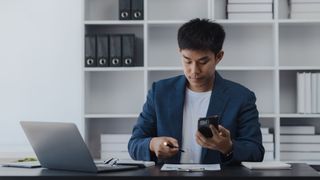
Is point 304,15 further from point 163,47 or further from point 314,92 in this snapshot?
point 163,47

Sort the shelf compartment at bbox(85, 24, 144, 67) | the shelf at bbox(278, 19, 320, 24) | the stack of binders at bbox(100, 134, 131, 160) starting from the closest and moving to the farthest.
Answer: the shelf at bbox(278, 19, 320, 24) < the stack of binders at bbox(100, 134, 131, 160) < the shelf compartment at bbox(85, 24, 144, 67)

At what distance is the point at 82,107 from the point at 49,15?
79 cm

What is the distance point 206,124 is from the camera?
6.33ft

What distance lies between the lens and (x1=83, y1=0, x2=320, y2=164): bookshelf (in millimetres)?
3996

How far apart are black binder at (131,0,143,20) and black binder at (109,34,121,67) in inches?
7.2

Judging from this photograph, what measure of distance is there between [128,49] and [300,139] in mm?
1323

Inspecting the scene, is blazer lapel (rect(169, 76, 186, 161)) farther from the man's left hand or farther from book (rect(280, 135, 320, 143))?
book (rect(280, 135, 320, 143))

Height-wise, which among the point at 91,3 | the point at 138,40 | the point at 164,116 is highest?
the point at 91,3

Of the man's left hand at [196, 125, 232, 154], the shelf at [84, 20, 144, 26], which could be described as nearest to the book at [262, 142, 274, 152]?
the shelf at [84, 20, 144, 26]

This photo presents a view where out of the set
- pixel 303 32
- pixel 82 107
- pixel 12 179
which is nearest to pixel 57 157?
pixel 12 179

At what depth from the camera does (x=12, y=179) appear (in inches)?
68.4

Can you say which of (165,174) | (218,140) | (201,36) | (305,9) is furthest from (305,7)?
(165,174)

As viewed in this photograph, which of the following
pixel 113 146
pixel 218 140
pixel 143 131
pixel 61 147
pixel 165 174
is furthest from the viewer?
pixel 113 146

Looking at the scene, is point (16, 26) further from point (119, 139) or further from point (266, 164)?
point (266, 164)
